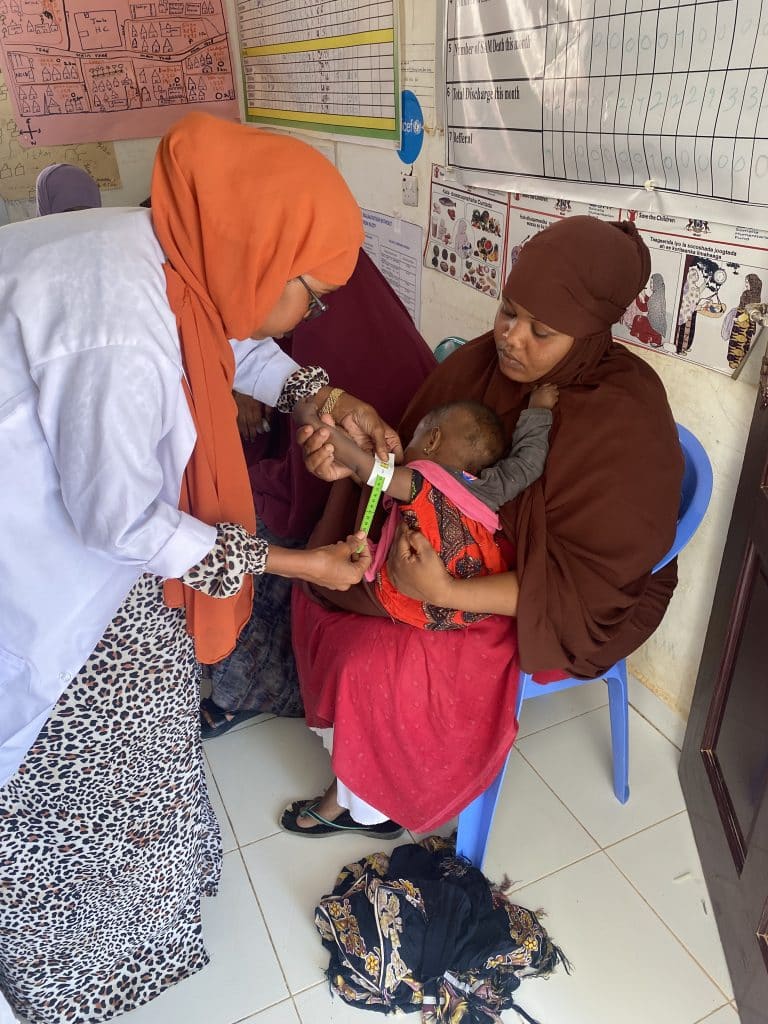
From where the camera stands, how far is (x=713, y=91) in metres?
1.41

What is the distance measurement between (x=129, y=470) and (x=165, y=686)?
0.46m

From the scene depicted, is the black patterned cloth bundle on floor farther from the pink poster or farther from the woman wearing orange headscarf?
the pink poster

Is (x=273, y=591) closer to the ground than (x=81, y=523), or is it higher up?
closer to the ground

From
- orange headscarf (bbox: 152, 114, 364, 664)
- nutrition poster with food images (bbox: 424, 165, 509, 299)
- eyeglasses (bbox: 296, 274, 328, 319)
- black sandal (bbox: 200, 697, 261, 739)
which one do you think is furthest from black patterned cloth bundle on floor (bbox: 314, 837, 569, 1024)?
nutrition poster with food images (bbox: 424, 165, 509, 299)

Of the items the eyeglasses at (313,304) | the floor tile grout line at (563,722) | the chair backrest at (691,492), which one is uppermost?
the eyeglasses at (313,304)

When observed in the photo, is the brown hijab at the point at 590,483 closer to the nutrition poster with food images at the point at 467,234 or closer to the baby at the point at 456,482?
the baby at the point at 456,482

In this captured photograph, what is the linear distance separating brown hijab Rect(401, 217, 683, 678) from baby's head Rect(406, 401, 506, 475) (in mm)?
115

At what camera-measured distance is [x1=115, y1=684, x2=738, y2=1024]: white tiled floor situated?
56.2 inches

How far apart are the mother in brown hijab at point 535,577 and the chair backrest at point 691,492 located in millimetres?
93

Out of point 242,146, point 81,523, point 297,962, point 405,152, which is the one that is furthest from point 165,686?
point 405,152

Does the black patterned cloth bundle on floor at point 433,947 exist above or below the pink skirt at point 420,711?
below

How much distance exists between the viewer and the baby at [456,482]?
1.37 meters

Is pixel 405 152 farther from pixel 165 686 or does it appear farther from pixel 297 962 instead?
pixel 297 962

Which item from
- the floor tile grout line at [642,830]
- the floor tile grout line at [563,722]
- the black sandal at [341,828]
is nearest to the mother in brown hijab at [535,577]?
the black sandal at [341,828]
